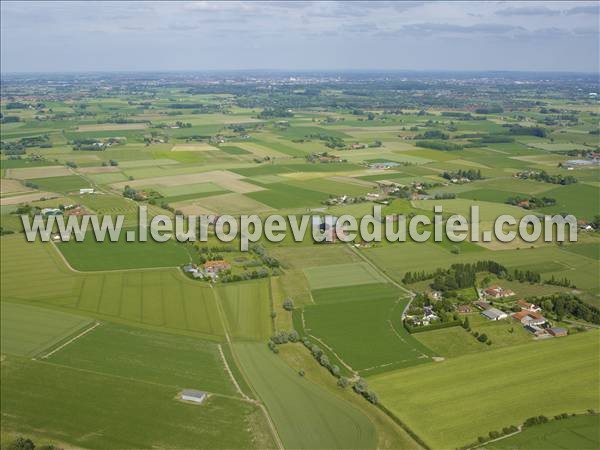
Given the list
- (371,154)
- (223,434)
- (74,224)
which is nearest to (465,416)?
(223,434)

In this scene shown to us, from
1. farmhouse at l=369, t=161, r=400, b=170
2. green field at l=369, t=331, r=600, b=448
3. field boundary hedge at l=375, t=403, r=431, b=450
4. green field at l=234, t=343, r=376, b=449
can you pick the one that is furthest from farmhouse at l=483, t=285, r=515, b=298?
farmhouse at l=369, t=161, r=400, b=170

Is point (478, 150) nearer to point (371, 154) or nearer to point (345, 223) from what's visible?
point (371, 154)

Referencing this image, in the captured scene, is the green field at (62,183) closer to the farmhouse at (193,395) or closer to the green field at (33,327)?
the green field at (33,327)

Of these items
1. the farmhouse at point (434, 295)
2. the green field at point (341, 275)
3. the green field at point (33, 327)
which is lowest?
the green field at point (33, 327)

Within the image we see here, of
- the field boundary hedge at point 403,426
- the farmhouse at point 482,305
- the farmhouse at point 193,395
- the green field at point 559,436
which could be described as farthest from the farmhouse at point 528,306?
the farmhouse at point 193,395

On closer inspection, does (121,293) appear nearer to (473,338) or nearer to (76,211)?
(473,338)

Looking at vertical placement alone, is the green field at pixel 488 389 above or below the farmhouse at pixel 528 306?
below

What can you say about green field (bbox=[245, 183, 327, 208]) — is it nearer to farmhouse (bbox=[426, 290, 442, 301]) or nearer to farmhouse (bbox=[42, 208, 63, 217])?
farmhouse (bbox=[42, 208, 63, 217])
